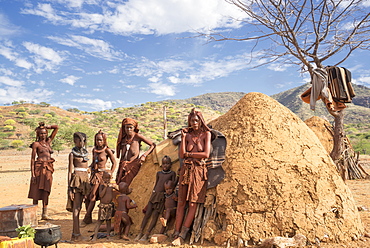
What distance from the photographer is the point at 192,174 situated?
4.21 meters

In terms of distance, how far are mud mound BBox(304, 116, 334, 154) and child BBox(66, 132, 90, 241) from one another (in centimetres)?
981

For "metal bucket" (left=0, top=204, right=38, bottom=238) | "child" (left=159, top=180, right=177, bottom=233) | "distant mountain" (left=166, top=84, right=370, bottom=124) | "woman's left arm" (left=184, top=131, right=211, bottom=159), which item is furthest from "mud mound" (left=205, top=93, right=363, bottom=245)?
"distant mountain" (left=166, top=84, right=370, bottom=124)

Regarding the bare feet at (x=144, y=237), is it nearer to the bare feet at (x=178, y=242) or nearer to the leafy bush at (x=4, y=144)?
the bare feet at (x=178, y=242)

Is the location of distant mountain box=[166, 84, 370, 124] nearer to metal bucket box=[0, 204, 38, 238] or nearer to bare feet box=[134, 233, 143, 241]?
bare feet box=[134, 233, 143, 241]

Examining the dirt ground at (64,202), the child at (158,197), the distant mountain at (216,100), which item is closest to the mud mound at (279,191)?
the dirt ground at (64,202)

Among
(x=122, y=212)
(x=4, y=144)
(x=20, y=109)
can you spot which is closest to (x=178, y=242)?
(x=122, y=212)

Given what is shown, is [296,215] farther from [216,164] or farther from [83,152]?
[83,152]

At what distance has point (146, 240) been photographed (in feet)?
14.3

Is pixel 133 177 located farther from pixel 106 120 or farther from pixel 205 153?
pixel 106 120

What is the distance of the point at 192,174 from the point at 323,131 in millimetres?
9762

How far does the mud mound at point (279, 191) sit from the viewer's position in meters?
3.83

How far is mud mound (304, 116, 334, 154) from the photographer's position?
11.7 meters

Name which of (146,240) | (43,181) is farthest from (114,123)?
(146,240)

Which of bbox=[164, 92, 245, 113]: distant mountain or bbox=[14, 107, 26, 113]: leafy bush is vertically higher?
bbox=[164, 92, 245, 113]: distant mountain
